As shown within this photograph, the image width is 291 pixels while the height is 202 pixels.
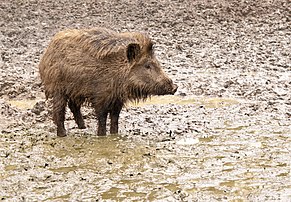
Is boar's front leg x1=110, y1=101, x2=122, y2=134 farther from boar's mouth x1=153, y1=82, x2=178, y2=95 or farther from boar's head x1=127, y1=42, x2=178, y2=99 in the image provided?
boar's mouth x1=153, y1=82, x2=178, y2=95

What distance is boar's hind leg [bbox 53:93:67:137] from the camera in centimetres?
800

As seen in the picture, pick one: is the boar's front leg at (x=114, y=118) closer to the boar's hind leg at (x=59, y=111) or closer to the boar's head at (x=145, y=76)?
the boar's head at (x=145, y=76)

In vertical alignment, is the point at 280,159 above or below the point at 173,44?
below

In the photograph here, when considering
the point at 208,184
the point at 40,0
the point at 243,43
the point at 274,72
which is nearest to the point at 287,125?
the point at 208,184

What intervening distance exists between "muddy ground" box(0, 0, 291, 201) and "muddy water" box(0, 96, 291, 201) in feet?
0.04

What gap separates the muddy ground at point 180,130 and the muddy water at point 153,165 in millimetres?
12

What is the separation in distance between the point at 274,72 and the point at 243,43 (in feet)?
9.81

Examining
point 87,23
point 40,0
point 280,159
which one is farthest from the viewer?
point 40,0

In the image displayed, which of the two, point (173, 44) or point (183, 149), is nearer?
point (183, 149)

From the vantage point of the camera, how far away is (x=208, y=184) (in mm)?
5738

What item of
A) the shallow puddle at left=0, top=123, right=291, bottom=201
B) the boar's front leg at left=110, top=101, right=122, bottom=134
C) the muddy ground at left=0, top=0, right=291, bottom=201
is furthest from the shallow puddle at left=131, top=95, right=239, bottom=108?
the shallow puddle at left=0, top=123, right=291, bottom=201

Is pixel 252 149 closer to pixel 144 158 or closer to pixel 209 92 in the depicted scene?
pixel 144 158

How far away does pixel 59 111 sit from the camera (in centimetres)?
802

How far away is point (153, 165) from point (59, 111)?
2068mm
